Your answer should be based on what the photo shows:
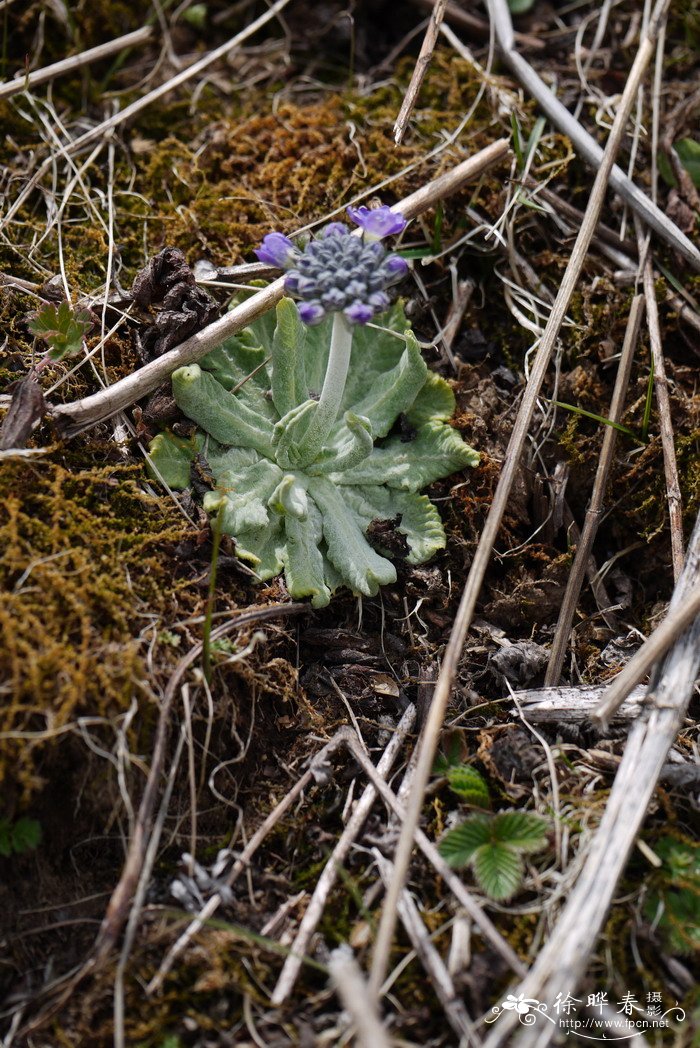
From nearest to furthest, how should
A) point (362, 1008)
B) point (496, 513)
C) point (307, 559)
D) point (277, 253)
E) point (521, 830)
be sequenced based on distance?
point (362, 1008) < point (521, 830) < point (277, 253) < point (496, 513) < point (307, 559)

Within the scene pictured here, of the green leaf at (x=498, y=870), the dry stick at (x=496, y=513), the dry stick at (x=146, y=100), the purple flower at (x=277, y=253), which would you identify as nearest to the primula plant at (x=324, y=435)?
the purple flower at (x=277, y=253)

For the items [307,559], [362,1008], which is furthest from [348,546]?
[362,1008]

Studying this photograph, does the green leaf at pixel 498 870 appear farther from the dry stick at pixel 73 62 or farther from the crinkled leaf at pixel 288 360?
the dry stick at pixel 73 62

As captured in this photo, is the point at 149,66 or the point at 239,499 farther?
the point at 149,66

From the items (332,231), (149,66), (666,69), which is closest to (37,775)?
(332,231)

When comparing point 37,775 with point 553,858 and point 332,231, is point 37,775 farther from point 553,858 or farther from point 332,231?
point 332,231

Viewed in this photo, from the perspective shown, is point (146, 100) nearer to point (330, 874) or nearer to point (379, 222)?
point (379, 222)

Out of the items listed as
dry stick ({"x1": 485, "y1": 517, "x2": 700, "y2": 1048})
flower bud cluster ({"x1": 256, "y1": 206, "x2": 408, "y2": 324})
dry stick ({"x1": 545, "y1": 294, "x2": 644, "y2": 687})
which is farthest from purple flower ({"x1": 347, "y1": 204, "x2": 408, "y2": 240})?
dry stick ({"x1": 485, "y1": 517, "x2": 700, "y2": 1048})
